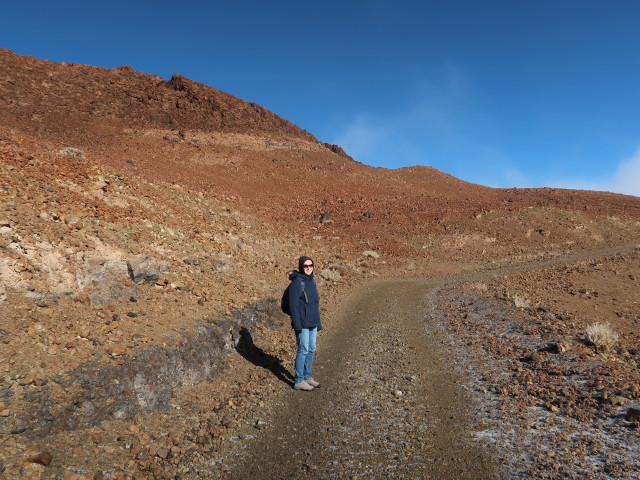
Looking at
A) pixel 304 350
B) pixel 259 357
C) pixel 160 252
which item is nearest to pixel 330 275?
pixel 160 252

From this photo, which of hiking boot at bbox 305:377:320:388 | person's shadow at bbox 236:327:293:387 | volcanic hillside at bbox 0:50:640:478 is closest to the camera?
volcanic hillside at bbox 0:50:640:478

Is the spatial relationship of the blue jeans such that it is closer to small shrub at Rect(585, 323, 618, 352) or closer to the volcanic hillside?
the volcanic hillside

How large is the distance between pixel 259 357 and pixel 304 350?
223cm

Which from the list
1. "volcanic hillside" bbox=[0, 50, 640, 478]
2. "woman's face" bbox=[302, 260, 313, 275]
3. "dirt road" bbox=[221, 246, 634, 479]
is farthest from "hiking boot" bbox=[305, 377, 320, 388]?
"woman's face" bbox=[302, 260, 313, 275]

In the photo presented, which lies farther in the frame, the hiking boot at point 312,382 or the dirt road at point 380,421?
the hiking boot at point 312,382

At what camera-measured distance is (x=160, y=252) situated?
11.0m

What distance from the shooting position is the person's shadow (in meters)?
8.08

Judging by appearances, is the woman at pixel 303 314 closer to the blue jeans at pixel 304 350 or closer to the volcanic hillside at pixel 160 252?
the blue jeans at pixel 304 350

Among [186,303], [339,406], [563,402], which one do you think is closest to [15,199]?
[186,303]

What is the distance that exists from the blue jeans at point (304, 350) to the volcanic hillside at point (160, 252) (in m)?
1.74

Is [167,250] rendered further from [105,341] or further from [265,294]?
[105,341]

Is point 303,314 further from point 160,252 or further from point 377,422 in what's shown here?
point 160,252

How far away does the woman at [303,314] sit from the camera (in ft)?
22.9

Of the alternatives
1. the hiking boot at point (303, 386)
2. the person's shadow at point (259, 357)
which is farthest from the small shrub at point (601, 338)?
the person's shadow at point (259, 357)
